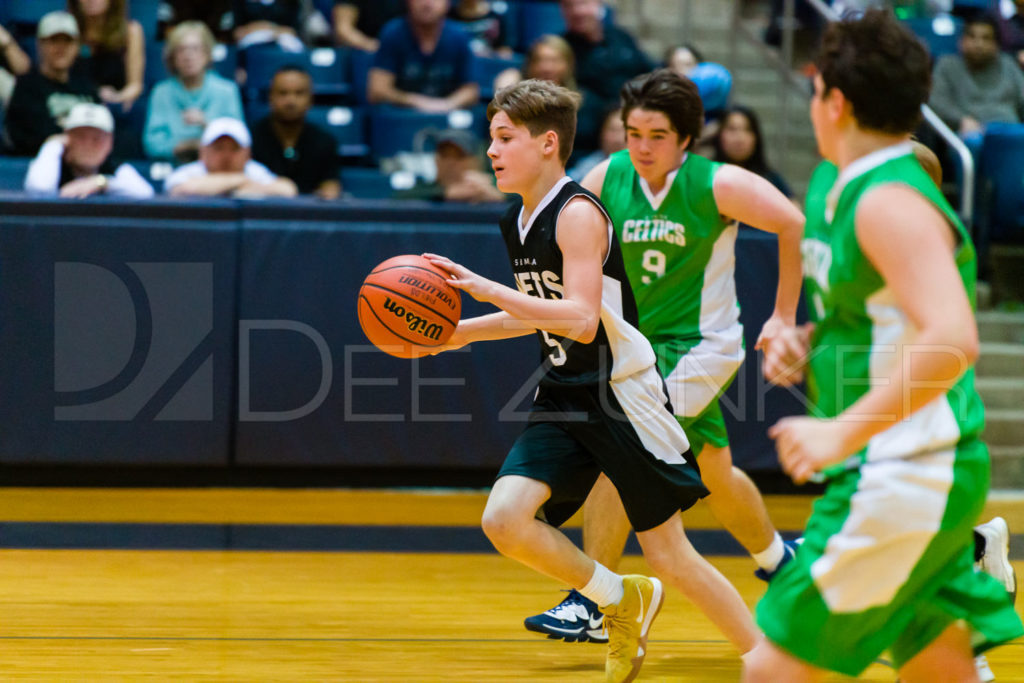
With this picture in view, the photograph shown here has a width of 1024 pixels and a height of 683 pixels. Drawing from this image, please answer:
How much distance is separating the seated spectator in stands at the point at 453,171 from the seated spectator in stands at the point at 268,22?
1.92 metres

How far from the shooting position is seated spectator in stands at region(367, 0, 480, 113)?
26.9 ft

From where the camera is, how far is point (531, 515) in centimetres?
326

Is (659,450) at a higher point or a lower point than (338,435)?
higher

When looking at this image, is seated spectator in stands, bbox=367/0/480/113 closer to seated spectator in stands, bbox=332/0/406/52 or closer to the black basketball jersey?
seated spectator in stands, bbox=332/0/406/52

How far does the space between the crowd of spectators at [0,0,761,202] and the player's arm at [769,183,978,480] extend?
452 centimetres

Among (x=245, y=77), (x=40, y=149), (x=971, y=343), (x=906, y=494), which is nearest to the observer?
(x=971, y=343)

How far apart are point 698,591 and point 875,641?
1.14 m

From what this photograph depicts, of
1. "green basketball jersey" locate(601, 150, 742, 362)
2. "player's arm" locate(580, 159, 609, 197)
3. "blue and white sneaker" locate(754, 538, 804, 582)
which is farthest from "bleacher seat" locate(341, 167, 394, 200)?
"blue and white sneaker" locate(754, 538, 804, 582)

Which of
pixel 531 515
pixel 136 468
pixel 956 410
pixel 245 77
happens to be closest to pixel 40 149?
pixel 245 77

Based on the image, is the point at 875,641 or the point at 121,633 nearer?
the point at 875,641

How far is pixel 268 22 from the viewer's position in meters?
8.66

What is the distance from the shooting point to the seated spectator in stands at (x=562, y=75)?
762cm

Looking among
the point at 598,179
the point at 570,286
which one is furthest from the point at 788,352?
the point at 598,179

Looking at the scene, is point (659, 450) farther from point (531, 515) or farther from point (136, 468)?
point (136, 468)
